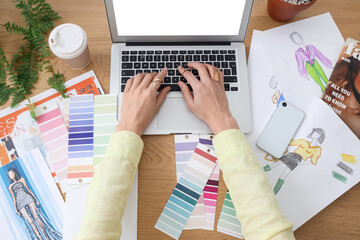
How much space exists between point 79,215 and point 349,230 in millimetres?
687

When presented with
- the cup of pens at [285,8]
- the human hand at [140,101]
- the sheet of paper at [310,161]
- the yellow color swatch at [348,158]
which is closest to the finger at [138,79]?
the human hand at [140,101]

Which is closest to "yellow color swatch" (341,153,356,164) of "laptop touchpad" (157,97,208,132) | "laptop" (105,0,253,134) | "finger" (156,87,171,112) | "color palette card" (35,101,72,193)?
"laptop" (105,0,253,134)

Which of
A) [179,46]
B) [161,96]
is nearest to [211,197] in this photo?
[161,96]

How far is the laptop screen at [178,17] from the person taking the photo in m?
0.70

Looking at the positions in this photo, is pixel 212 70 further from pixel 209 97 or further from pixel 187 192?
pixel 187 192

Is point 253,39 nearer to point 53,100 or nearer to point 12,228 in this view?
point 53,100

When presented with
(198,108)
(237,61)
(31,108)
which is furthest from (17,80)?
(237,61)

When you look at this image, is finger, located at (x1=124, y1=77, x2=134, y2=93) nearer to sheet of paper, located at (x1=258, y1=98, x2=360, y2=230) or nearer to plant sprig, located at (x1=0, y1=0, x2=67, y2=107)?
plant sprig, located at (x1=0, y1=0, x2=67, y2=107)

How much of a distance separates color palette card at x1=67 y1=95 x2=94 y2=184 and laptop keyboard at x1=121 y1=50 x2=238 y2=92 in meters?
0.12

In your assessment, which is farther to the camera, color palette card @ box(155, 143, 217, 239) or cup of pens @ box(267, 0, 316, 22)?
cup of pens @ box(267, 0, 316, 22)

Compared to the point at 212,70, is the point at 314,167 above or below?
below

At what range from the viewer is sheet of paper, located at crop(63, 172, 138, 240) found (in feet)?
2.23

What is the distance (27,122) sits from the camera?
0.77 m

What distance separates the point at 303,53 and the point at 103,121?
634mm
